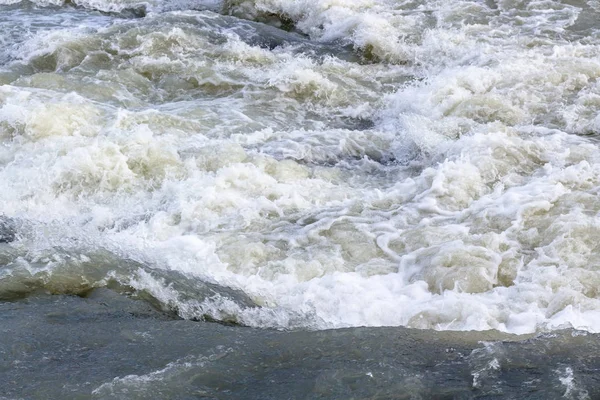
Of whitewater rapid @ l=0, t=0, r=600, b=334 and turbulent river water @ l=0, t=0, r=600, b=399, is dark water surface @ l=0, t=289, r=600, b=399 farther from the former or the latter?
whitewater rapid @ l=0, t=0, r=600, b=334

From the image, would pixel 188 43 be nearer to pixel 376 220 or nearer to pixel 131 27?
pixel 131 27

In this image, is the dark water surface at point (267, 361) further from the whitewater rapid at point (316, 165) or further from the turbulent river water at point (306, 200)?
the whitewater rapid at point (316, 165)

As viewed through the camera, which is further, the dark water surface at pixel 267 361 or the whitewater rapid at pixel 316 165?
the whitewater rapid at pixel 316 165

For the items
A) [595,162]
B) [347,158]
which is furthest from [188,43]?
[595,162]

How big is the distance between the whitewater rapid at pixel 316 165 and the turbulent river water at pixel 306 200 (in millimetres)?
25

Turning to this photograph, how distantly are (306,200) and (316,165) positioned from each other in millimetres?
883

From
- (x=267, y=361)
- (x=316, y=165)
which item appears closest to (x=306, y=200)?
(x=316, y=165)

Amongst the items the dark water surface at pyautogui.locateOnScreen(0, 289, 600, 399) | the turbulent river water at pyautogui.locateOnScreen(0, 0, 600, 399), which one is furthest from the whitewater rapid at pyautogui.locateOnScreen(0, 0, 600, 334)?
the dark water surface at pyautogui.locateOnScreen(0, 289, 600, 399)

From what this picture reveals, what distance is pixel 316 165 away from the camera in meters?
7.17

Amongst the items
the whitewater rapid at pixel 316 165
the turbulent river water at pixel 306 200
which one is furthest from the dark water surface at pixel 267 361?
the whitewater rapid at pixel 316 165

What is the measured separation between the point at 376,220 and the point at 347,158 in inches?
57.8

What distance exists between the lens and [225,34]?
10789 millimetres

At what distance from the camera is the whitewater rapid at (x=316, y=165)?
Result: 4762 millimetres

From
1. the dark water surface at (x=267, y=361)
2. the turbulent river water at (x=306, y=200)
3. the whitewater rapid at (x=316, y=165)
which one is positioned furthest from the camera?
the whitewater rapid at (x=316, y=165)
